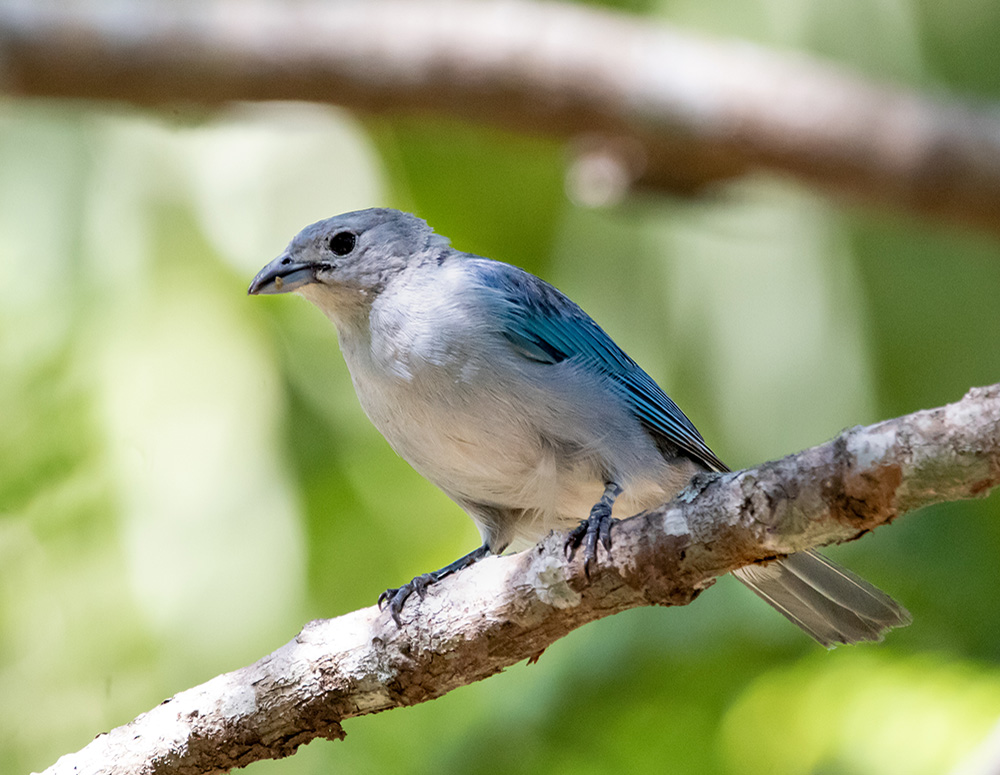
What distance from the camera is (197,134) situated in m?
6.56

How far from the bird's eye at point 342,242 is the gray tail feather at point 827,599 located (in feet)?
6.13

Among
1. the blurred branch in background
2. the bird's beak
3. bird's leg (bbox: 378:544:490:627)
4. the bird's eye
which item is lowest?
bird's leg (bbox: 378:544:490:627)

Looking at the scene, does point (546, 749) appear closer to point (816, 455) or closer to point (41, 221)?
point (816, 455)

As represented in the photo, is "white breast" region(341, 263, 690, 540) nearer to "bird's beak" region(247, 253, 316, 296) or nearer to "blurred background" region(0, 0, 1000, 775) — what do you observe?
"bird's beak" region(247, 253, 316, 296)

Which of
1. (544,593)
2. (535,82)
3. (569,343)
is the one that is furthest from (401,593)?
(535,82)

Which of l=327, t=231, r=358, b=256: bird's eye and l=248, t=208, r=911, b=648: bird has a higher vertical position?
l=327, t=231, r=358, b=256: bird's eye

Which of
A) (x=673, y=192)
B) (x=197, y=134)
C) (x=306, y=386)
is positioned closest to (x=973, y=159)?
(x=673, y=192)

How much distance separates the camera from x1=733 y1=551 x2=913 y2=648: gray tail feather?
330 cm

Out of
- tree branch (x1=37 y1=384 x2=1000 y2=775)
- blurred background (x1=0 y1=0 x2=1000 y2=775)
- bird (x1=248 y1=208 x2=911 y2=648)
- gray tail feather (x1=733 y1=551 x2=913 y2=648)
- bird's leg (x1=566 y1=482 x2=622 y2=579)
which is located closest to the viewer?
tree branch (x1=37 y1=384 x2=1000 y2=775)

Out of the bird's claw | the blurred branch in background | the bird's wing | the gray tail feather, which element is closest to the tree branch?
the bird's claw

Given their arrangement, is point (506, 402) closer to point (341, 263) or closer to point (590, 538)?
point (590, 538)

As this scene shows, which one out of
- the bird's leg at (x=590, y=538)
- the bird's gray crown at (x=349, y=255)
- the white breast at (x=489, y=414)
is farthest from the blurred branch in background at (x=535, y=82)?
the bird's leg at (x=590, y=538)

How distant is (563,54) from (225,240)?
2963mm

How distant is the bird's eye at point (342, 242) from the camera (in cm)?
409
